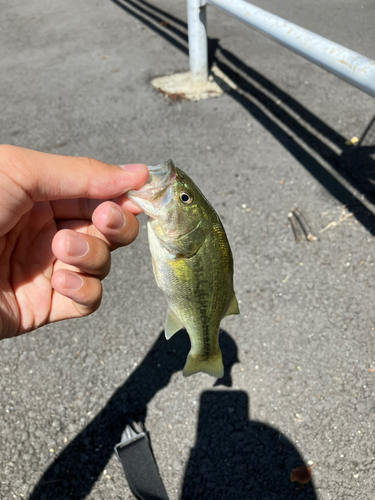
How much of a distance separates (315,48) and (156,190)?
238 centimetres

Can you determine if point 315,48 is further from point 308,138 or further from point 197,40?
point 197,40

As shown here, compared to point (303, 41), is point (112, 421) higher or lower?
lower

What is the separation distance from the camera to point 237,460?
8.35ft

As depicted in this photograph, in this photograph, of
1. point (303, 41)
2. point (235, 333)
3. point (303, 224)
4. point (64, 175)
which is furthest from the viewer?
point (303, 224)

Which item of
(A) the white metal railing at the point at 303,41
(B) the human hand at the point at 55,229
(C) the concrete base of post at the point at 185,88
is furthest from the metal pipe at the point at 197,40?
(B) the human hand at the point at 55,229

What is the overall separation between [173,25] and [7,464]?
27.4 feet

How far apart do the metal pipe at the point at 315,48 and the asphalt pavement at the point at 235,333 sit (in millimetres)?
1396

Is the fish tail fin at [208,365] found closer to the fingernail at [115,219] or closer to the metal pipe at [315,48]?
the fingernail at [115,219]

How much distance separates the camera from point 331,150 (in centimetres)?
476

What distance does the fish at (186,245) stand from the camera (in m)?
1.76

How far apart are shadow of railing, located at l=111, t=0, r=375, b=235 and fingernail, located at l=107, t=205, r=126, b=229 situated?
2.95m

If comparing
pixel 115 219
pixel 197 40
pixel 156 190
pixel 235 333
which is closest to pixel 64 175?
pixel 115 219

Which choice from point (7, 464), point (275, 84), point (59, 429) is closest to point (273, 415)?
point (59, 429)

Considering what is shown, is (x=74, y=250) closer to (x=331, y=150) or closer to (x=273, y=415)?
(x=273, y=415)
